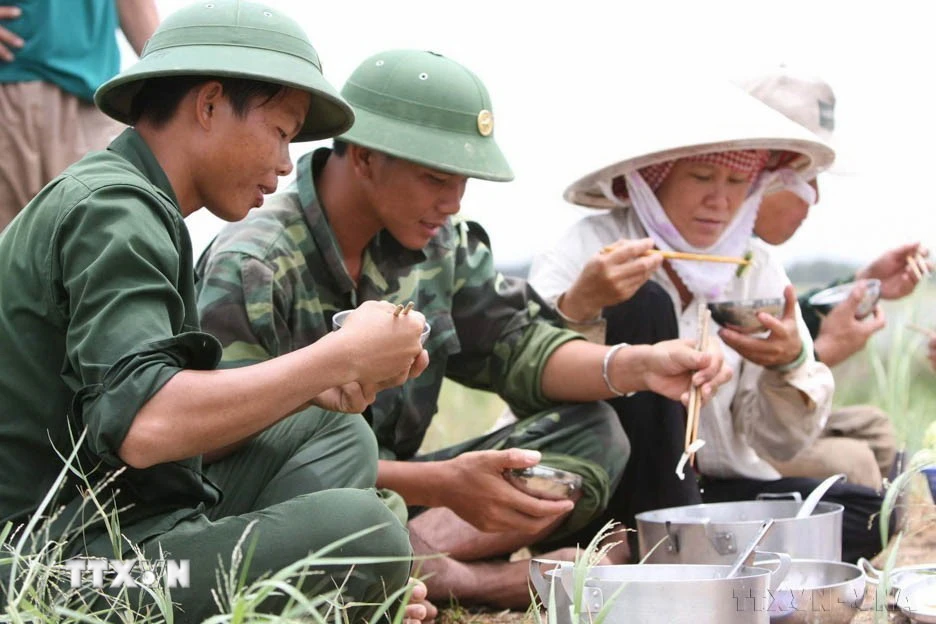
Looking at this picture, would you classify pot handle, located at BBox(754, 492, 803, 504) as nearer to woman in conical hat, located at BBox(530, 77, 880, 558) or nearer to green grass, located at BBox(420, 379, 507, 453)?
woman in conical hat, located at BBox(530, 77, 880, 558)

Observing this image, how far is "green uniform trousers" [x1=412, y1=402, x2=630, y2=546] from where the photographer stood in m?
3.74

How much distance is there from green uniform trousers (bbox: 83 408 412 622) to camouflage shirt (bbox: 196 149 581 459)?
0.41 m

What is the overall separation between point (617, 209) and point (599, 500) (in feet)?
3.81

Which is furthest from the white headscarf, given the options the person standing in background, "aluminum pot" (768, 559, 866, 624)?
the person standing in background

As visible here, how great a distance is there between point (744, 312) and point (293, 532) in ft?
6.16

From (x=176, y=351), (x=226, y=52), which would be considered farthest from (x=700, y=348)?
(x=176, y=351)

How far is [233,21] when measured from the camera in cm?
264

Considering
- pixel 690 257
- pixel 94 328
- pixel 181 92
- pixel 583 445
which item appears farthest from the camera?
pixel 690 257

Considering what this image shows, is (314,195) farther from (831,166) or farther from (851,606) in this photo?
Result: (831,166)

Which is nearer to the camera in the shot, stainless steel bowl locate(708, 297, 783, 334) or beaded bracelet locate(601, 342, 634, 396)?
beaded bracelet locate(601, 342, 634, 396)

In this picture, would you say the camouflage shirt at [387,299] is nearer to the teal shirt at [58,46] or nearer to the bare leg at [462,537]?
the bare leg at [462,537]

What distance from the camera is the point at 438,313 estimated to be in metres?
3.80

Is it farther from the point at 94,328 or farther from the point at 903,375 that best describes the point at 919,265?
the point at 94,328

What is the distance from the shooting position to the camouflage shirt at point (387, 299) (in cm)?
327
